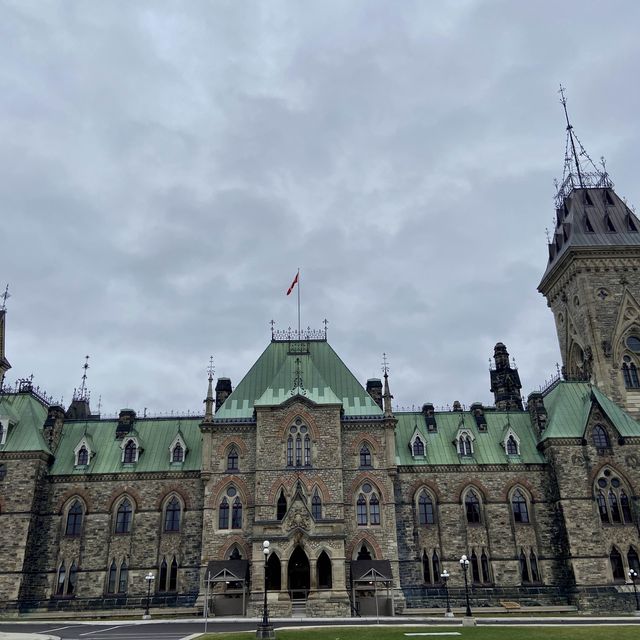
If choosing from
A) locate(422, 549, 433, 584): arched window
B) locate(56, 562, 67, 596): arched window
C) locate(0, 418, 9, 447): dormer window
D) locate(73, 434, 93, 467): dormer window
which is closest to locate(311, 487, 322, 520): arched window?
locate(422, 549, 433, 584): arched window

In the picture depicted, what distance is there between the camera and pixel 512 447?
52156 mm

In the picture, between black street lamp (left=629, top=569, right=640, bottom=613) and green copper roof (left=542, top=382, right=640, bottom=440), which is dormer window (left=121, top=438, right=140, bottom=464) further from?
black street lamp (left=629, top=569, right=640, bottom=613)

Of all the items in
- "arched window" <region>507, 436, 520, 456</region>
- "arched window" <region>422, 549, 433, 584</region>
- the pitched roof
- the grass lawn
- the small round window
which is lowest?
the grass lawn

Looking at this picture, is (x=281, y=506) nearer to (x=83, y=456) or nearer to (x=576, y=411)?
(x=83, y=456)

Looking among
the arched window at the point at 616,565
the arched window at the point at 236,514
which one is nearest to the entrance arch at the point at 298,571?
the arched window at the point at 236,514

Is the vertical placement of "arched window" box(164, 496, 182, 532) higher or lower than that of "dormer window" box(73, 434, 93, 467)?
lower

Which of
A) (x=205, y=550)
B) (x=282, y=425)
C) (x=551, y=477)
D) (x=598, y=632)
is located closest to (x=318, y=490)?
(x=282, y=425)

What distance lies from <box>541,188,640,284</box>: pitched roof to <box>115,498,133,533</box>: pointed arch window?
149 feet

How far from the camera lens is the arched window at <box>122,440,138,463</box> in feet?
170

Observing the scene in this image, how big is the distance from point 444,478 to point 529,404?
36.6 ft

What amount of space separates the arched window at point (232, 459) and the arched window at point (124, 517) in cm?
868

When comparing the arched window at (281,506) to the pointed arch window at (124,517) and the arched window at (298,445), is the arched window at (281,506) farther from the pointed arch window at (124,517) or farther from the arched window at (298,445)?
the pointed arch window at (124,517)

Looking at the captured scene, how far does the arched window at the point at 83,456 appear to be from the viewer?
5147 cm

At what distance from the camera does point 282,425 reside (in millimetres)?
48531
